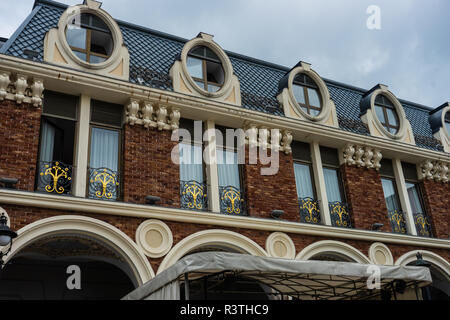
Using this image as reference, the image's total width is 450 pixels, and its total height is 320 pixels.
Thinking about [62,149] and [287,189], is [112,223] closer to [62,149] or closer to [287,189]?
[62,149]

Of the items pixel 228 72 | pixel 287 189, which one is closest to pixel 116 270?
pixel 287 189

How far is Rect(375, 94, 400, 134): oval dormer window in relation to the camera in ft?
53.1

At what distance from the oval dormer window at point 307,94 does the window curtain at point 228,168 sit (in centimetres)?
286

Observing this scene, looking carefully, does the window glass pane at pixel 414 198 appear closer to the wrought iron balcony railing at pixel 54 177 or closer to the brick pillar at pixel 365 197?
the brick pillar at pixel 365 197

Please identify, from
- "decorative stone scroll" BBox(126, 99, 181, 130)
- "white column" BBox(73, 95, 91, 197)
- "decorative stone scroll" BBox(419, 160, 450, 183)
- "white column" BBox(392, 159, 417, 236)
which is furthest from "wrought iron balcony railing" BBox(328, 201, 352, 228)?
"white column" BBox(73, 95, 91, 197)

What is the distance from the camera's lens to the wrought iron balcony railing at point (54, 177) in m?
10.6

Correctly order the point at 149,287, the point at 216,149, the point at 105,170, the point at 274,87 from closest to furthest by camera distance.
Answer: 1. the point at 149,287
2. the point at 105,170
3. the point at 216,149
4. the point at 274,87

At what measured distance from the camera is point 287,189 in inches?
526

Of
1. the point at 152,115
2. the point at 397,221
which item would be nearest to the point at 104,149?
the point at 152,115

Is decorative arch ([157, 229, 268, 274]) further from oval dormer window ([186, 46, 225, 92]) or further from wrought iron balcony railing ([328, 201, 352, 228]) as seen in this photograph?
oval dormer window ([186, 46, 225, 92])

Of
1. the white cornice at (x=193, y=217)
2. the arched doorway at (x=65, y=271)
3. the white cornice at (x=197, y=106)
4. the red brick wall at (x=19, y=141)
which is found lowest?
the arched doorway at (x=65, y=271)

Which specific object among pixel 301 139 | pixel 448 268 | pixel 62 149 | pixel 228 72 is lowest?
pixel 448 268

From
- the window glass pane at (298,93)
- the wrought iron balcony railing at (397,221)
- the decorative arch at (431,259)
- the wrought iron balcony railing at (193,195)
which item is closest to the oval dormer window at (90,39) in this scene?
the wrought iron balcony railing at (193,195)

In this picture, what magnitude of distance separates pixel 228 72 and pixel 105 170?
14.7 feet
